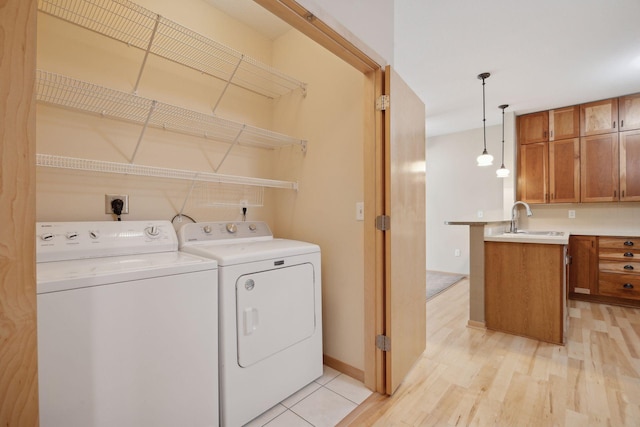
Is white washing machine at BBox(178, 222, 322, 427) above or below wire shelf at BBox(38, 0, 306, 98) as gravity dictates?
below

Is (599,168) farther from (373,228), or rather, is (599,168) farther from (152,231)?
(152,231)

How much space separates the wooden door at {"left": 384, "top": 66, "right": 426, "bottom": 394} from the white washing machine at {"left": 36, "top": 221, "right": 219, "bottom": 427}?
3.20 feet

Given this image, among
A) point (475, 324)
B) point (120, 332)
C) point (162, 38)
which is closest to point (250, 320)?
point (120, 332)

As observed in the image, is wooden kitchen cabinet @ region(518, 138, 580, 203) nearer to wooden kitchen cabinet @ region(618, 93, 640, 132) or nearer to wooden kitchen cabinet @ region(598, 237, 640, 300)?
wooden kitchen cabinet @ region(618, 93, 640, 132)

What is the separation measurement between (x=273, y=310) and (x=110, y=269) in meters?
0.77

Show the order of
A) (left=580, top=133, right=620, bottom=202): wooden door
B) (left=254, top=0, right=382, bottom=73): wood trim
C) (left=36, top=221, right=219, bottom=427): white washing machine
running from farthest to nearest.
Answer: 1. (left=580, top=133, right=620, bottom=202): wooden door
2. (left=254, top=0, right=382, bottom=73): wood trim
3. (left=36, top=221, right=219, bottom=427): white washing machine

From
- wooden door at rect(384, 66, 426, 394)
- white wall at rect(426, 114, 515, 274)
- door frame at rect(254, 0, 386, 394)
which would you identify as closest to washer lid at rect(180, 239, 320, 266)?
door frame at rect(254, 0, 386, 394)

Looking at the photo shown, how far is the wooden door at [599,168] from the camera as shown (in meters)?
3.47

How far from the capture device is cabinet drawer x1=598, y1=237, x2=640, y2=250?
Answer: 3.18 metres

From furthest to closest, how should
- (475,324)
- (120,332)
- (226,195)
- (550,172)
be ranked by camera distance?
(550,172) < (475,324) < (226,195) < (120,332)

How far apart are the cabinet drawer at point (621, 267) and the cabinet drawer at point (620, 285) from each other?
0.15 feet

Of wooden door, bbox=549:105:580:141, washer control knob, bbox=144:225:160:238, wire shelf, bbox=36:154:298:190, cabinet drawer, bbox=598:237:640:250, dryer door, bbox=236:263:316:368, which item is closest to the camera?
wire shelf, bbox=36:154:298:190

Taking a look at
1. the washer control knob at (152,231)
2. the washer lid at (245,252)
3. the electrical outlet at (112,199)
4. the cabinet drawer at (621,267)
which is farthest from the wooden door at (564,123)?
the electrical outlet at (112,199)

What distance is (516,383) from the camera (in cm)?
180
